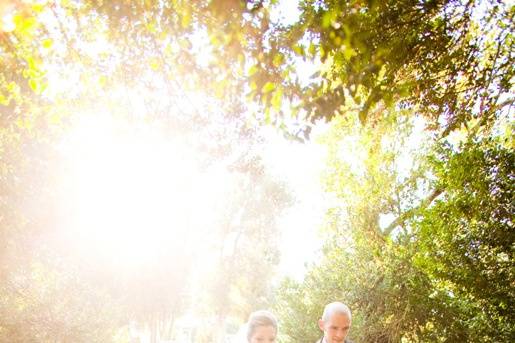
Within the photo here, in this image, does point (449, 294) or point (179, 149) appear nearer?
point (179, 149)

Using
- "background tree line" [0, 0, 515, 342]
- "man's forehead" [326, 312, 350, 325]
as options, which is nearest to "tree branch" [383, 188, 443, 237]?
"background tree line" [0, 0, 515, 342]

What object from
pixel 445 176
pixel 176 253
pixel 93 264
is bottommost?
pixel 445 176

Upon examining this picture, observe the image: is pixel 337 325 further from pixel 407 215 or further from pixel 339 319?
pixel 407 215

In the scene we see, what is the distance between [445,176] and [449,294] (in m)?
4.92

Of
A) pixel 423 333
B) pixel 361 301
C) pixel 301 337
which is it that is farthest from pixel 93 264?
pixel 423 333

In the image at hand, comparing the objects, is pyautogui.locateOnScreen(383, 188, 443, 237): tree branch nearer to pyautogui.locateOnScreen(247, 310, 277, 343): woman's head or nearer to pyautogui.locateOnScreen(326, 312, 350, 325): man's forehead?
pyautogui.locateOnScreen(326, 312, 350, 325): man's forehead

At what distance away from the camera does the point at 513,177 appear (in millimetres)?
8695

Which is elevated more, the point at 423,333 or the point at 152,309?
the point at 152,309

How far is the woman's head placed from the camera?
18.2 ft

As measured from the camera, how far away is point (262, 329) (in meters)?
5.57

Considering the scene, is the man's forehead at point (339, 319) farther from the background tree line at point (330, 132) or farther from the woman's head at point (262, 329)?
the background tree line at point (330, 132)

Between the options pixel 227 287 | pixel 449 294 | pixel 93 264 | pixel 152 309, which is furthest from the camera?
pixel 227 287

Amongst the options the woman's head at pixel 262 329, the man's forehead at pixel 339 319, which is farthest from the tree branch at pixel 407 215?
the woman's head at pixel 262 329

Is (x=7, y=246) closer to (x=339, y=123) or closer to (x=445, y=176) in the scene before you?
(x=339, y=123)
